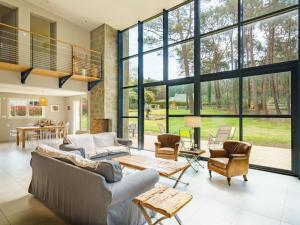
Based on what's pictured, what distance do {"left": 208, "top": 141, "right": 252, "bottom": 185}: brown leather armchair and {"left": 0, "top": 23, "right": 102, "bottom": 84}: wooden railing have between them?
215 inches

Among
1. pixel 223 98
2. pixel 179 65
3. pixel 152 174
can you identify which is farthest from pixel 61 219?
pixel 179 65

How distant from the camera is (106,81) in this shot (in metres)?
7.41

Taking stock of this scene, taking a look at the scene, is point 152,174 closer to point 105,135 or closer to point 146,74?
point 105,135

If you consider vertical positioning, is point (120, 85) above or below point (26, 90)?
above

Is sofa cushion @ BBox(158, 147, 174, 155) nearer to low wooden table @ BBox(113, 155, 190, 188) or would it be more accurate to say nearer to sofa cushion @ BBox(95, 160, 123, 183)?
low wooden table @ BBox(113, 155, 190, 188)

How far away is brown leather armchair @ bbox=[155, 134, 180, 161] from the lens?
4.72 meters

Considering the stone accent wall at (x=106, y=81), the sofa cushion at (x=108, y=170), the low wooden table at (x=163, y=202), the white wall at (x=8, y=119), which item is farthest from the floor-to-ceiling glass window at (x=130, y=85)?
the white wall at (x=8, y=119)

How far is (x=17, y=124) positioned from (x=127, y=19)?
308 inches

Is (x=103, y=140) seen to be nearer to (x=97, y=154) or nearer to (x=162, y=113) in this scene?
(x=97, y=154)

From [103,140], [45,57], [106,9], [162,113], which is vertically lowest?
[103,140]

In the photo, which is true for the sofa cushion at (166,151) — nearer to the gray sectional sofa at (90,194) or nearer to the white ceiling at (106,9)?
the gray sectional sofa at (90,194)

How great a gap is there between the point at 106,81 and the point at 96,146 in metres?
3.31

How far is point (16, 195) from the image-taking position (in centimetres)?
302

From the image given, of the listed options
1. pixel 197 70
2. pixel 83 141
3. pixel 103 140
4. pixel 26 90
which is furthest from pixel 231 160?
pixel 26 90
